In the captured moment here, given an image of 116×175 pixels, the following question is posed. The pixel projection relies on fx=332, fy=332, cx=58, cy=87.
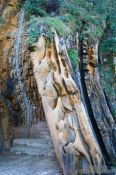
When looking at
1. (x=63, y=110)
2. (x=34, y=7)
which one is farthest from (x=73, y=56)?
(x=34, y=7)

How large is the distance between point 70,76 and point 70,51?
4.09 feet

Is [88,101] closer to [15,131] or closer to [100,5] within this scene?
[15,131]

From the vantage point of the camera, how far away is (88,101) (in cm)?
784

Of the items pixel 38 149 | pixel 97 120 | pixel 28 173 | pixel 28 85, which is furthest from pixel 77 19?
pixel 28 173

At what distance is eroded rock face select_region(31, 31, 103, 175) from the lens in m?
5.92

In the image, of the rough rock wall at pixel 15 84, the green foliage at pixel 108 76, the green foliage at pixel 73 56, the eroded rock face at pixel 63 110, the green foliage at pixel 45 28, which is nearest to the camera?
the eroded rock face at pixel 63 110

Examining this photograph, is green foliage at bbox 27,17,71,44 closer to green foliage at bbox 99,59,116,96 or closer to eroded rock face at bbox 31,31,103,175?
eroded rock face at bbox 31,31,103,175

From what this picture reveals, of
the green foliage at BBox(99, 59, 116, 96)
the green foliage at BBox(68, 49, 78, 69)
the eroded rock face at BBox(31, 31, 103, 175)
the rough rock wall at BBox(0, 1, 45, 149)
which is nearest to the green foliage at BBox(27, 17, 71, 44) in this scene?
the eroded rock face at BBox(31, 31, 103, 175)

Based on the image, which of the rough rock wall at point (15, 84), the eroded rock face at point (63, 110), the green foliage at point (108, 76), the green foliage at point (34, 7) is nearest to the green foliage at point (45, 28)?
the eroded rock face at point (63, 110)

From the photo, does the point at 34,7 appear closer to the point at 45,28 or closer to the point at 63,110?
the point at 45,28

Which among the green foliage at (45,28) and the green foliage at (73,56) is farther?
the green foliage at (73,56)

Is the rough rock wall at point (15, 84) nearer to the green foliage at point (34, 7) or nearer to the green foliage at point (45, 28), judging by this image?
the green foliage at point (34, 7)

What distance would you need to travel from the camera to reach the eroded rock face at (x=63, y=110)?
5.92 metres

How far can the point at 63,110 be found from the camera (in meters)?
6.25
